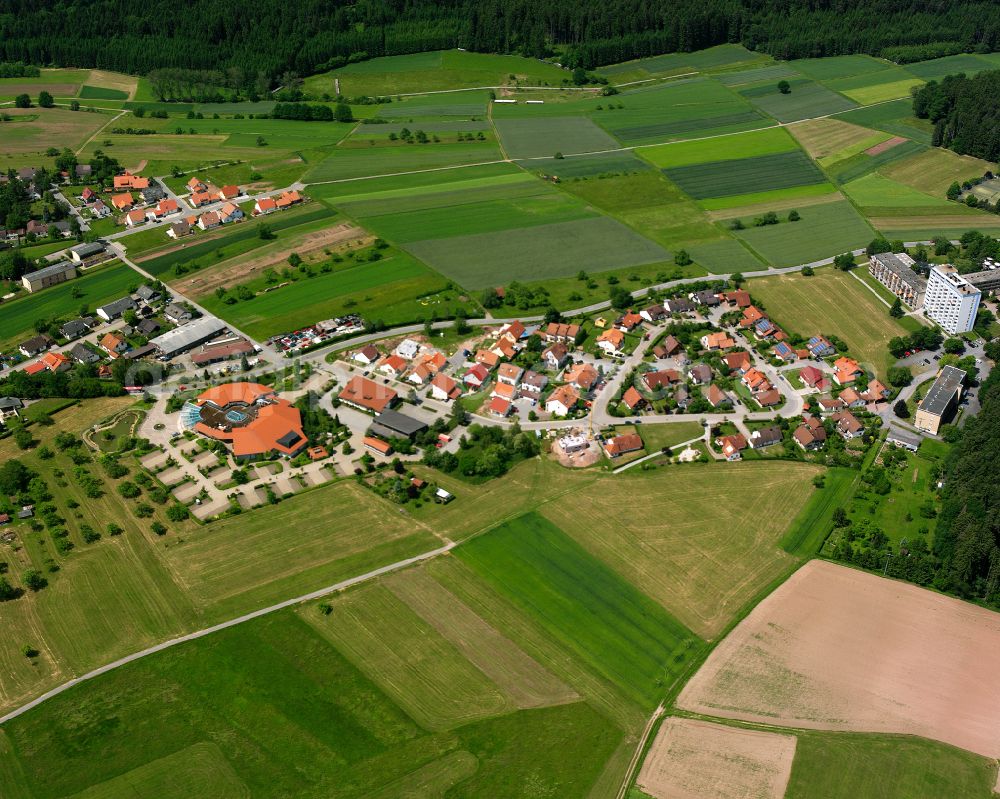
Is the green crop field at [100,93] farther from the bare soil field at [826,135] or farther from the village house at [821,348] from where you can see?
the village house at [821,348]

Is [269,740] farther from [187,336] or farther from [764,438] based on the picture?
[187,336]

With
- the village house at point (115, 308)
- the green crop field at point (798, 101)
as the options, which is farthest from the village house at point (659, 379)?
the green crop field at point (798, 101)

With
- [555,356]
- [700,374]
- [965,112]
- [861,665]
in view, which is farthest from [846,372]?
[965,112]

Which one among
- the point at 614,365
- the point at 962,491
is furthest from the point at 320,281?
the point at 962,491

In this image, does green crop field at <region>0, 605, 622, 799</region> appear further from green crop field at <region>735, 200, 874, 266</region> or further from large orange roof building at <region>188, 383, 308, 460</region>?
green crop field at <region>735, 200, 874, 266</region>

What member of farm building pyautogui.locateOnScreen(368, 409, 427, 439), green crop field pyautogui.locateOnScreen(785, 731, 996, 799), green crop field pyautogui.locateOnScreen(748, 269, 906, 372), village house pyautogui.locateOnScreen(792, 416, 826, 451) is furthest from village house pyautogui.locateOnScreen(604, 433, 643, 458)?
green crop field pyautogui.locateOnScreen(785, 731, 996, 799)
